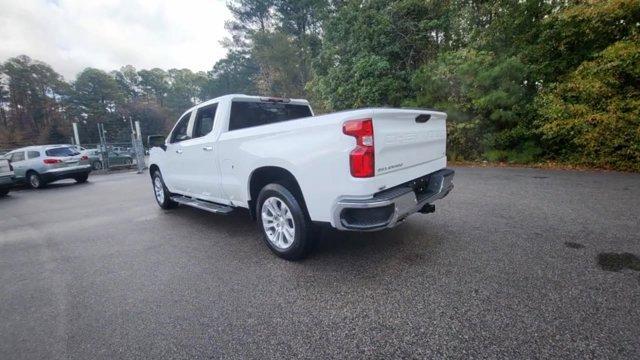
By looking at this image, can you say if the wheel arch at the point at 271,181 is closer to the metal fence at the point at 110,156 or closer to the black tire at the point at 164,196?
the black tire at the point at 164,196

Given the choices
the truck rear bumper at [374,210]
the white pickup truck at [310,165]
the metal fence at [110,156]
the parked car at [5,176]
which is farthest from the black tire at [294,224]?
the metal fence at [110,156]

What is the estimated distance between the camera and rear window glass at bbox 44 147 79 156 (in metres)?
11.6

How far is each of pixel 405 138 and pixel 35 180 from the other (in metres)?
14.8

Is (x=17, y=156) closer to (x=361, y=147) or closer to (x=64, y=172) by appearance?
(x=64, y=172)

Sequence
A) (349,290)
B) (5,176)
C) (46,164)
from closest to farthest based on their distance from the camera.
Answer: (349,290) → (5,176) → (46,164)

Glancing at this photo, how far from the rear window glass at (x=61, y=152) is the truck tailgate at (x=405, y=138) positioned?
1404 cm

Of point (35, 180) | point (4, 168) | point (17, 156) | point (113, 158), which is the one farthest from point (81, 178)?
point (113, 158)

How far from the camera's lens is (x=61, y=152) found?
38.9 ft

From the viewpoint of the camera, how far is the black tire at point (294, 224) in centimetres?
310

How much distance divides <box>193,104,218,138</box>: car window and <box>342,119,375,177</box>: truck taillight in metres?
2.63

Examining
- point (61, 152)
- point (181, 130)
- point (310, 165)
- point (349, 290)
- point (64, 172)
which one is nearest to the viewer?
point (349, 290)

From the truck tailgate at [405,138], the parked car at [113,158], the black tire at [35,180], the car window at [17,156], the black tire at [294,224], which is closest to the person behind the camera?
the truck tailgate at [405,138]

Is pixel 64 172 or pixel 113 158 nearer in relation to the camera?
pixel 64 172

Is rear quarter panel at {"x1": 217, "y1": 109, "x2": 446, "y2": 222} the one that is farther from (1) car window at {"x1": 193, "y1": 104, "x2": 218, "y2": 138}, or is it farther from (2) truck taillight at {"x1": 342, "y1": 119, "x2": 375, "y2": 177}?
(1) car window at {"x1": 193, "y1": 104, "x2": 218, "y2": 138}
